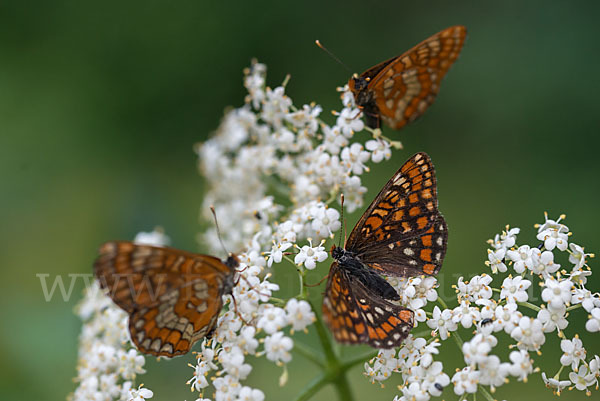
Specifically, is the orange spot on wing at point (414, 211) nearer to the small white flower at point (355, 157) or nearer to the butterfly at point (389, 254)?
the butterfly at point (389, 254)

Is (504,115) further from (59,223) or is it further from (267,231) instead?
(59,223)

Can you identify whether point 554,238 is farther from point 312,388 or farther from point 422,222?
point 312,388

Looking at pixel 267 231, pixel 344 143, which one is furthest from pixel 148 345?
pixel 344 143

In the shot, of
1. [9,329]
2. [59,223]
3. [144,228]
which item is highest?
[59,223]

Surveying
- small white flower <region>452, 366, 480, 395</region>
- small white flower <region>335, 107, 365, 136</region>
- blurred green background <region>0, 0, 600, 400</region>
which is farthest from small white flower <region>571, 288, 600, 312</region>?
blurred green background <region>0, 0, 600, 400</region>

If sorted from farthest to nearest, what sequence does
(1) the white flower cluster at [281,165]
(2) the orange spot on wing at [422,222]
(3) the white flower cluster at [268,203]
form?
(1) the white flower cluster at [281,165], (2) the orange spot on wing at [422,222], (3) the white flower cluster at [268,203]

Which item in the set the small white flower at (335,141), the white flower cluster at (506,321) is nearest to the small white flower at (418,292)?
the white flower cluster at (506,321)

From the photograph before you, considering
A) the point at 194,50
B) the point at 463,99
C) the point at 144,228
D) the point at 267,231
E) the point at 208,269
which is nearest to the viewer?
the point at 208,269
